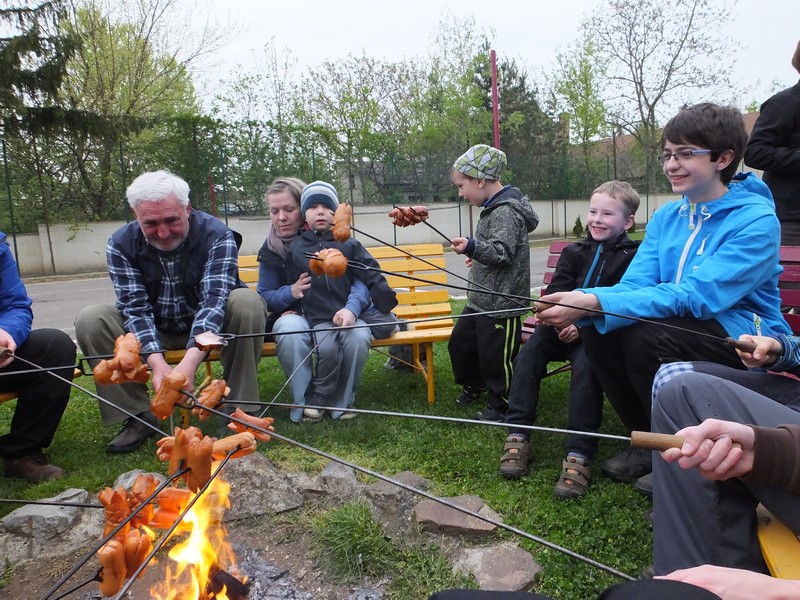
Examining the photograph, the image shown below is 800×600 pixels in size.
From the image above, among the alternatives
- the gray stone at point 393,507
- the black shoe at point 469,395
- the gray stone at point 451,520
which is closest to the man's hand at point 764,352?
the gray stone at point 451,520

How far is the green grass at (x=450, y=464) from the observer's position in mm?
2217

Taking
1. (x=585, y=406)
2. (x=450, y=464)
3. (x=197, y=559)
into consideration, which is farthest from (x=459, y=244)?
(x=197, y=559)

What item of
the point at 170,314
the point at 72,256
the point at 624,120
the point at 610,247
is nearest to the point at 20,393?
the point at 170,314

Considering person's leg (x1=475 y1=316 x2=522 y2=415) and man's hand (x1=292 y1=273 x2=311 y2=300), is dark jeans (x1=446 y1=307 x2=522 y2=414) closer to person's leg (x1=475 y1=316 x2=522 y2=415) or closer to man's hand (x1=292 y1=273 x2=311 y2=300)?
person's leg (x1=475 y1=316 x2=522 y2=415)

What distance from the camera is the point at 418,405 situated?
13.1 feet

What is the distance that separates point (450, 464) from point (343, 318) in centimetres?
116

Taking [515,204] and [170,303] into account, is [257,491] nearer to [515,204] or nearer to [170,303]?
A: [170,303]

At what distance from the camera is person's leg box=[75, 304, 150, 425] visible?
335 centimetres

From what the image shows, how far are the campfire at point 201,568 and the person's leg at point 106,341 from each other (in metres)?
1.26

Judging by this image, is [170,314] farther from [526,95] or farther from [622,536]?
[526,95]

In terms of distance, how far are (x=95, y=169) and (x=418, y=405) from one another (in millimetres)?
13964

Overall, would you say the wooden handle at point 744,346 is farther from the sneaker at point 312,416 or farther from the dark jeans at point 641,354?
the sneaker at point 312,416

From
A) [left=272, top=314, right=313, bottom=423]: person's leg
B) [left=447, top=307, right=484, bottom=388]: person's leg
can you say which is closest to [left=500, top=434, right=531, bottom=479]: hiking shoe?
[left=447, top=307, right=484, bottom=388]: person's leg

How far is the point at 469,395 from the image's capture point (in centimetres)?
402
